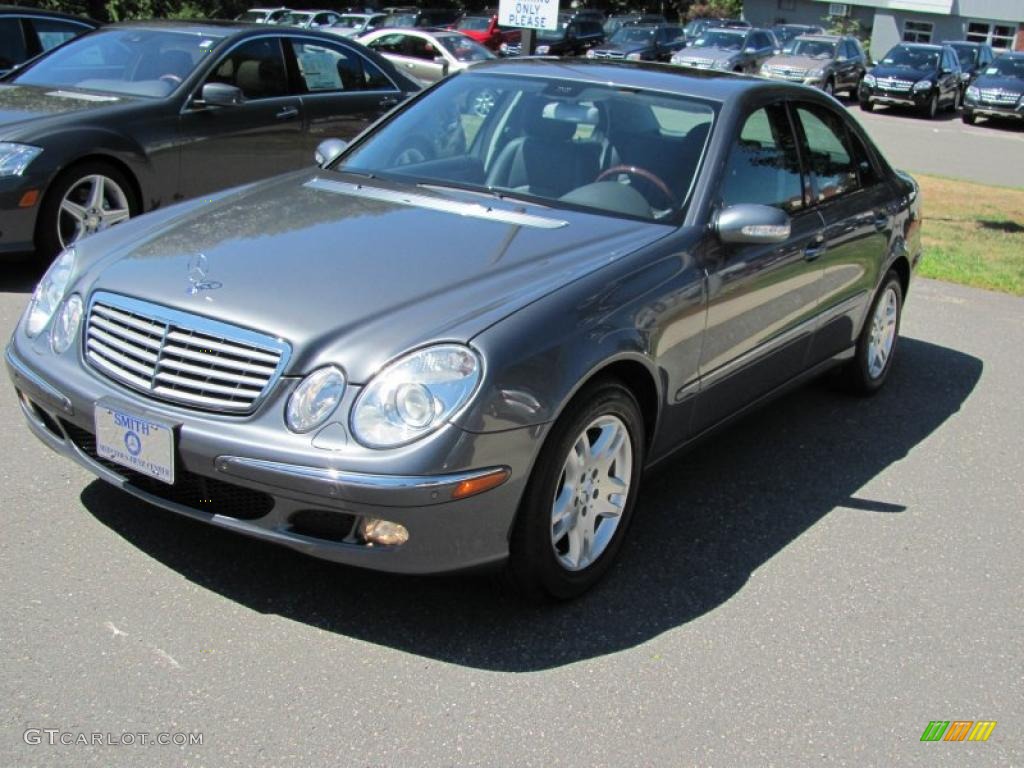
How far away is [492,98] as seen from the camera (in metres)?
4.86

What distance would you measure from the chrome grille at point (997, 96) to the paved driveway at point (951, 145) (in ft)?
2.11

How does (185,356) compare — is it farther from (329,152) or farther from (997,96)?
(997,96)

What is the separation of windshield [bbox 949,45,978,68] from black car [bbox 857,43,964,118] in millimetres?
4186

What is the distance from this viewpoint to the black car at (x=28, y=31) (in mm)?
9758

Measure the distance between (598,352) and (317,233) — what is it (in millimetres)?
1128

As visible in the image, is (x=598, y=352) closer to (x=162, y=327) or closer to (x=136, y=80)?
(x=162, y=327)

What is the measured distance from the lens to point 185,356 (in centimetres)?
328

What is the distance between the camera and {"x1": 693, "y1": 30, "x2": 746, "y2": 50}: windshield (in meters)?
30.8

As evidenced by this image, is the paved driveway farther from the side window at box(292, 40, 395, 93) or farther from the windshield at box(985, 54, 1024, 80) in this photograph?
the side window at box(292, 40, 395, 93)

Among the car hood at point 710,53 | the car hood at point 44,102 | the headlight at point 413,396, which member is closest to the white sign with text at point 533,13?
the car hood at point 44,102

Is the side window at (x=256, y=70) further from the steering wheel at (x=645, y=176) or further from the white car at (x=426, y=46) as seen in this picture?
the white car at (x=426, y=46)

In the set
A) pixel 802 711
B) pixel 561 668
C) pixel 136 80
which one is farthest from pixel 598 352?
pixel 136 80

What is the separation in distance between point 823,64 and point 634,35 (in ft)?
22.1

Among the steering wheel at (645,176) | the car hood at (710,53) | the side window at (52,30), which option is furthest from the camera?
the car hood at (710,53)
